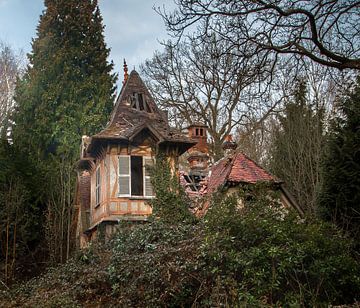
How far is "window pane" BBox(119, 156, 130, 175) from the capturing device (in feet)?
57.0

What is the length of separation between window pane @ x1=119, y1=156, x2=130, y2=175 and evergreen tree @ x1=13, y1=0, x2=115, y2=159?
6.72 meters

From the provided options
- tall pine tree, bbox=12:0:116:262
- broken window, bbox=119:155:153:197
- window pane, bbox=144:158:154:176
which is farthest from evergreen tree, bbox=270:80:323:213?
tall pine tree, bbox=12:0:116:262

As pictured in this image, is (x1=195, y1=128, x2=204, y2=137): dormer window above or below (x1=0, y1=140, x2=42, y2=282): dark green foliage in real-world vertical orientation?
above

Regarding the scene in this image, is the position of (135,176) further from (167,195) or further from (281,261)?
(281,261)

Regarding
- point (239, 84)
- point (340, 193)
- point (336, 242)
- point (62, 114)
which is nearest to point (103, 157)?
point (62, 114)

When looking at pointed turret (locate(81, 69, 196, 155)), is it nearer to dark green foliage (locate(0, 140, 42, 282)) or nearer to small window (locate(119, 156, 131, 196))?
small window (locate(119, 156, 131, 196))

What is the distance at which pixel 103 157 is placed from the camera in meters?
18.0

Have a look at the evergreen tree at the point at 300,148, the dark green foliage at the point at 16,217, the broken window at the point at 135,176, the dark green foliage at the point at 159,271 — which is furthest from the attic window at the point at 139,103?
the dark green foliage at the point at 159,271

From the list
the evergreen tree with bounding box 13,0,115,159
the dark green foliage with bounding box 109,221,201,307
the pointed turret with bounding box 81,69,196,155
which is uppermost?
the evergreen tree with bounding box 13,0,115,159

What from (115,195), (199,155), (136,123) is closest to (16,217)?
(115,195)

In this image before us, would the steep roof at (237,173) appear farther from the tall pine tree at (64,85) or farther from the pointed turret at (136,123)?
the tall pine tree at (64,85)

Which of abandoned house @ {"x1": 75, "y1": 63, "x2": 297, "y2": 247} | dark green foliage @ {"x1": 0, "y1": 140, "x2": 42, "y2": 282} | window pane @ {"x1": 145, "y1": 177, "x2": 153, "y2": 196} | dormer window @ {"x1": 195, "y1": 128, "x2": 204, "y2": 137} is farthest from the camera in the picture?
dormer window @ {"x1": 195, "y1": 128, "x2": 204, "y2": 137}

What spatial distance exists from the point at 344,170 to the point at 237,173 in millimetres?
4319

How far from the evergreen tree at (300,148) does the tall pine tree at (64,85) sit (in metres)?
9.41
